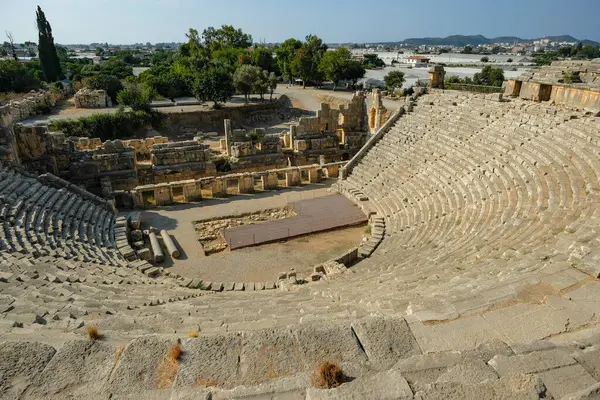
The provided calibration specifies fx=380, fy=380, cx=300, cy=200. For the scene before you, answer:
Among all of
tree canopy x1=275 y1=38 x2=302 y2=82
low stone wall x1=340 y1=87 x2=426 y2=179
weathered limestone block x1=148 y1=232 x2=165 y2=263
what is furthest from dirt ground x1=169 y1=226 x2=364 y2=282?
tree canopy x1=275 y1=38 x2=302 y2=82

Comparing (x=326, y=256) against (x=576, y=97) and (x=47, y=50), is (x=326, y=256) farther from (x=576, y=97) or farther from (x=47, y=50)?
(x=47, y=50)

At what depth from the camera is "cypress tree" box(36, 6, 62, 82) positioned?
48.8 meters

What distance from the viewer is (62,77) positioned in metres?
54.1

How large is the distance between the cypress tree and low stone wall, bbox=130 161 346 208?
152 ft

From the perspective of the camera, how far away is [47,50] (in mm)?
50781

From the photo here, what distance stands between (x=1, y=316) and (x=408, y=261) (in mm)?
8330

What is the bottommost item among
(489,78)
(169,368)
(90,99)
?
(90,99)

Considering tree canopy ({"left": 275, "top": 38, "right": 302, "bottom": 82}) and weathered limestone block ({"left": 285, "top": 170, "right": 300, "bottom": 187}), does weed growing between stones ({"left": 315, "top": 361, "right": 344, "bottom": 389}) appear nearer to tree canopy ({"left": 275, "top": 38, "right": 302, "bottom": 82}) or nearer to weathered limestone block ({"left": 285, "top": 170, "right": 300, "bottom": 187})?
weathered limestone block ({"left": 285, "top": 170, "right": 300, "bottom": 187})

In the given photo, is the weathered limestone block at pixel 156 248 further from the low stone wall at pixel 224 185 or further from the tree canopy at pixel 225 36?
the tree canopy at pixel 225 36

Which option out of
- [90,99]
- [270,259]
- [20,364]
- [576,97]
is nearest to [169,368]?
[20,364]

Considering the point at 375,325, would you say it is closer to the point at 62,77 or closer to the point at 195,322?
the point at 195,322

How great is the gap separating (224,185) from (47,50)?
48684mm

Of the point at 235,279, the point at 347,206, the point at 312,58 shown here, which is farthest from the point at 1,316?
the point at 312,58

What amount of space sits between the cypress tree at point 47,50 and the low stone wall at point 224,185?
46.3m
